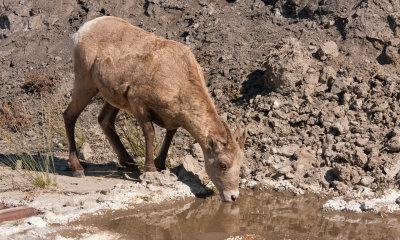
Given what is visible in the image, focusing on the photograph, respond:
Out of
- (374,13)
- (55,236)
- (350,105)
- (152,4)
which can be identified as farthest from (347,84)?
(152,4)

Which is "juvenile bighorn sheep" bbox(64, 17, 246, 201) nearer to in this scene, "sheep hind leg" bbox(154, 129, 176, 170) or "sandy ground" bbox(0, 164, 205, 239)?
"sheep hind leg" bbox(154, 129, 176, 170)

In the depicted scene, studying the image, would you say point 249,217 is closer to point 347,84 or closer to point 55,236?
point 55,236

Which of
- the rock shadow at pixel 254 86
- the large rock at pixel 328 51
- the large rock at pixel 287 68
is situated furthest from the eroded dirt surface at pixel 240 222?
the large rock at pixel 328 51

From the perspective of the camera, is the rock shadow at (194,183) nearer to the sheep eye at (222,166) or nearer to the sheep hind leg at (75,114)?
the sheep eye at (222,166)

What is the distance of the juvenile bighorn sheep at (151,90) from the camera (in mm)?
7652

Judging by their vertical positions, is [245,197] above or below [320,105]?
below

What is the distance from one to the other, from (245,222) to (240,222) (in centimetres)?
6

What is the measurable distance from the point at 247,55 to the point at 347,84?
9.55 feet

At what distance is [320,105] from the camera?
1004 centimetres

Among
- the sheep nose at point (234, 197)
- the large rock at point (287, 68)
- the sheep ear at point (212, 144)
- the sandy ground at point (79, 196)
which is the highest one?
the large rock at point (287, 68)

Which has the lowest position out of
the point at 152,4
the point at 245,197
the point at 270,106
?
the point at 245,197

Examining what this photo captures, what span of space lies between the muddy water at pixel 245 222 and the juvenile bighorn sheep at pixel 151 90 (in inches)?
17.4

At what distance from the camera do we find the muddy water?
247 inches

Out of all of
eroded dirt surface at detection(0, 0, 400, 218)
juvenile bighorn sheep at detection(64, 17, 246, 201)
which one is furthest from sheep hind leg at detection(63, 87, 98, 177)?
eroded dirt surface at detection(0, 0, 400, 218)
